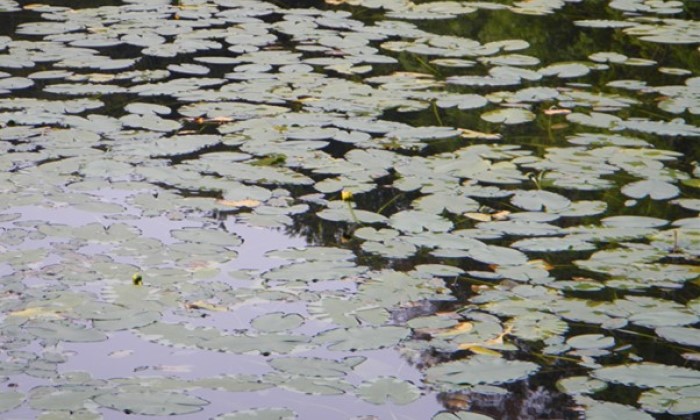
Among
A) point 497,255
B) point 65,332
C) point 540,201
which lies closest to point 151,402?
point 65,332

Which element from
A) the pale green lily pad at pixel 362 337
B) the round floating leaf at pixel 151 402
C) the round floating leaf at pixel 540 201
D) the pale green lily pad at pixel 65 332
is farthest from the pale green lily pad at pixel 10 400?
the round floating leaf at pixel 540 201

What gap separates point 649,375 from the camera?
2.54m

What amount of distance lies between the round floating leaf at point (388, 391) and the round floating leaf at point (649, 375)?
1.42ft

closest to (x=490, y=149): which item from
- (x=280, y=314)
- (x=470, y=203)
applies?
(x=470, y=203)

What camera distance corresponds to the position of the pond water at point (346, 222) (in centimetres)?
252

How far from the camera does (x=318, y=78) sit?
491cm

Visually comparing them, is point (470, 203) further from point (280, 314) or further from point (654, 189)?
point (280, 314)

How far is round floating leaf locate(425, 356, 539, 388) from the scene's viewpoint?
99.1 inches

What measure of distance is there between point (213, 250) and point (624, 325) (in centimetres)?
115

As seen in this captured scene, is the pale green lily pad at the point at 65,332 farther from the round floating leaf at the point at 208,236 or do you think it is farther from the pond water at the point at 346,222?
the round floating leaf at the point at 208,236

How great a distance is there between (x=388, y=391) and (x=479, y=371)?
0.23m

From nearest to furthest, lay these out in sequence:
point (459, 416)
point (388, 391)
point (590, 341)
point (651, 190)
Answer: point (459, 416) < point (388, 391) < point (590, 341) < point (651, 190)

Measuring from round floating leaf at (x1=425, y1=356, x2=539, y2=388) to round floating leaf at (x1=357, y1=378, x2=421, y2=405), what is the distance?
0.08m

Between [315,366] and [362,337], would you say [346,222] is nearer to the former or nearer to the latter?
[362,337]
